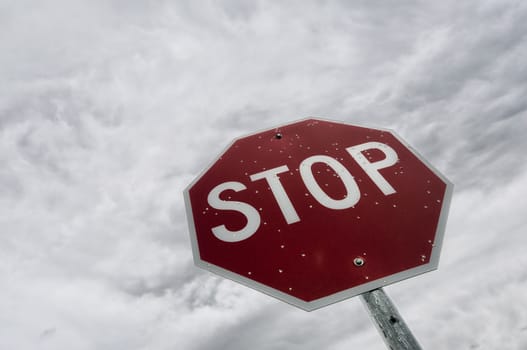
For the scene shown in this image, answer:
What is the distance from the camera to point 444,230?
164 cm

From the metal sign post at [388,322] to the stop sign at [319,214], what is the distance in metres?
0.05

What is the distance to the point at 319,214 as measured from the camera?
1798mm

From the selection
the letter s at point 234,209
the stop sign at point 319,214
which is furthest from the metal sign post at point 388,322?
the letter s at point 234,209

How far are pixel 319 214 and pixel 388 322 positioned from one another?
62cm

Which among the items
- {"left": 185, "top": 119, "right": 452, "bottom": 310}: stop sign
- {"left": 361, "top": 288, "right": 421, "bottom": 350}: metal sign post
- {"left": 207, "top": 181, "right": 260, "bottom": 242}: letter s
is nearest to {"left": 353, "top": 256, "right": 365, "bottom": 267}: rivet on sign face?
{"left": 185, "top": 119, "right": 452, "bottom": 310}: stop sign

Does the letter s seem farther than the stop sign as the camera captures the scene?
Yes

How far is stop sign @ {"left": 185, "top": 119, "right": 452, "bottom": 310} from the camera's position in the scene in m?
1.51

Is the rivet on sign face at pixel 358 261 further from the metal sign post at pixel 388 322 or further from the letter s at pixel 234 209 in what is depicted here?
the letter s at pixel 234 209

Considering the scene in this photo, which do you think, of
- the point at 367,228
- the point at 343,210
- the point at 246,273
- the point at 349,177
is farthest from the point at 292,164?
the point at 246,273

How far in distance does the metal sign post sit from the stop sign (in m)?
0.05

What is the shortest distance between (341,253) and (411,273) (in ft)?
0.98

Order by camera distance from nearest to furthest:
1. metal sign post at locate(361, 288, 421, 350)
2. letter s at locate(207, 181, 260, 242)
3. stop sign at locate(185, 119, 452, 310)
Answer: metal sign post at locate(361, 288, 421, 350) < stop sign at locate(185, 119, 452, 310) < letter s at locate(207, 181, 260, 242)

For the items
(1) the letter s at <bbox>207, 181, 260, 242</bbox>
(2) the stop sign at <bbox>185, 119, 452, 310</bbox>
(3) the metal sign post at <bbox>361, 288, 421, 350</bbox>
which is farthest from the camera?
(1) the letter s at <bbox>207, 181, 260, 242</bbox>

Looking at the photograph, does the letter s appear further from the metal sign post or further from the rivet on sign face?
the metal sign post
